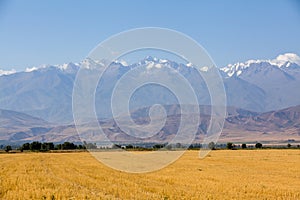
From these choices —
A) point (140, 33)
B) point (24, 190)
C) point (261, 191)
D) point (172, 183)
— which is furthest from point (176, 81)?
point (24, 190)

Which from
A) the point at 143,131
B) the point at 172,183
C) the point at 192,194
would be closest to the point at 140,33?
the point at 172,183

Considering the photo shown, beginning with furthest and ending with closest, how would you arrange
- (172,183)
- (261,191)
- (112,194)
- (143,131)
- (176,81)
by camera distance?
(143,131) < (176,81) < (172,183) < (261,191) < (112,194)

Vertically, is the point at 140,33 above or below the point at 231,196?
above

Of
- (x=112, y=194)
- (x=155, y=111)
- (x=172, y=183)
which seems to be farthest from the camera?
(x=155, y=111)

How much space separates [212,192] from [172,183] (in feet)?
18.0

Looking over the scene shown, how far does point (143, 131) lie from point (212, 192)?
24.8 m

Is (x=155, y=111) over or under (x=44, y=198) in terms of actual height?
over

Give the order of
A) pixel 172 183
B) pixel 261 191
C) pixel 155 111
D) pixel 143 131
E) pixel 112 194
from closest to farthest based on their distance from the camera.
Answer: pixel 112 194
pixel 261 191
pixel 172 183
pixel 155 111
pixel 143 131

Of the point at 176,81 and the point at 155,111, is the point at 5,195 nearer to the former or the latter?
the point at 176,81

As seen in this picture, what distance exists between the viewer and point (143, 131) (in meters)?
48.3

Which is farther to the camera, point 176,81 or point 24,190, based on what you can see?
point 176,81

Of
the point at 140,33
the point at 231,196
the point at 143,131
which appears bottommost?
the point at 231,196

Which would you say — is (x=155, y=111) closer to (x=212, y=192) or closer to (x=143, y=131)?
(x=143, y=131)

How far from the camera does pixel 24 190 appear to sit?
23.8 metres
